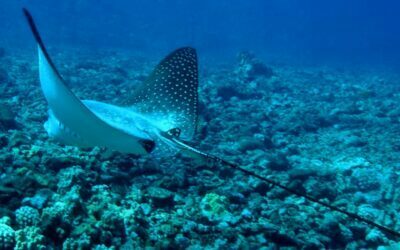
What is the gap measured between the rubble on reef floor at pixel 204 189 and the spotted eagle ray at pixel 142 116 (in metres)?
0.69

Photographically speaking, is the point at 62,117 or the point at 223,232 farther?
the point at 223,232

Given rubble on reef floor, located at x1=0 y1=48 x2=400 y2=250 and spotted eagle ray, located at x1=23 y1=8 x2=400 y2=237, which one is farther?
rubble on reef floor, located at x1=0 y1=48 x2=400 y2=250

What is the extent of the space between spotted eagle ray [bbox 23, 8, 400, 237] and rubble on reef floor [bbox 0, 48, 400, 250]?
0.69 metres

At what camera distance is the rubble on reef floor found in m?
3.45

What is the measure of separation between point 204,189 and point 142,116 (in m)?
1.42

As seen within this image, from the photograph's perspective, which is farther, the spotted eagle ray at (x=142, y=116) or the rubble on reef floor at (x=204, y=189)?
the rubble on reef floor at (x=204, y=189)

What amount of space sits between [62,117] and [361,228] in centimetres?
400

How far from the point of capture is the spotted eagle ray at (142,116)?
111 inches

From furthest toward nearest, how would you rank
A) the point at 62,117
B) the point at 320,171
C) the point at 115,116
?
the point at 320,171, the point at 115,116, the point at 62,117

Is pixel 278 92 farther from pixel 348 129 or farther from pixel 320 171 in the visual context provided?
pixel 320 171

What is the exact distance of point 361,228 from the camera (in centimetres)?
441

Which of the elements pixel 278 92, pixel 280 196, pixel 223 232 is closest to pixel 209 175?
pixel 280 196

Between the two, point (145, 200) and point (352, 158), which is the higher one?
point (352, 158)

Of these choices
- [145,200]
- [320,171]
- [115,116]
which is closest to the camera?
[115,116]
